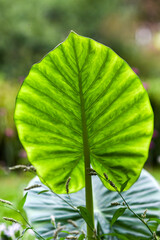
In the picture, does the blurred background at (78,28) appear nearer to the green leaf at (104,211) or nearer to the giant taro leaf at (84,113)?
the green leaf at (104,211)

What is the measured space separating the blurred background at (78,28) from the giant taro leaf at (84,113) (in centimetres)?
797

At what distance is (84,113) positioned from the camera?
477 millimetres

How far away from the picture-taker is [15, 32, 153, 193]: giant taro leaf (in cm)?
46

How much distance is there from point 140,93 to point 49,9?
11788mm

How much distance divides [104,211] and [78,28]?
11.1 metres

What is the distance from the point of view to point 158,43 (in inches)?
489

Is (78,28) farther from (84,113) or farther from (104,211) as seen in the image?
(84,113)

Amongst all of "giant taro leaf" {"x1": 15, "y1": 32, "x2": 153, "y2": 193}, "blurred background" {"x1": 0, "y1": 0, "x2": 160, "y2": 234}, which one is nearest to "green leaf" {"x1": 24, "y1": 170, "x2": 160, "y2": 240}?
"giant taro leaf" {"x1": 15, "y1": 32, "x2": 153, "y2": 193}

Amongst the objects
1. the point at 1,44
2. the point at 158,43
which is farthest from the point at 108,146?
the point at 158,43

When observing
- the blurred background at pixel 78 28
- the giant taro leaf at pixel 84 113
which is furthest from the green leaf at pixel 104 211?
the blurred background at pixel 78 28

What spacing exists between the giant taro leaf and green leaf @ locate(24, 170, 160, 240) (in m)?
0.17

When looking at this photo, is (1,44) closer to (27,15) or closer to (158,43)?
(27,15)

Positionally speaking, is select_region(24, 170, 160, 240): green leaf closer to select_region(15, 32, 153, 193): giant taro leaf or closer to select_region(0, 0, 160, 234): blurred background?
select_region(15, 32, 153, 193): giant taro leaf

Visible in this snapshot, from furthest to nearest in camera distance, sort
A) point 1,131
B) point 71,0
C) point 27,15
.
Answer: point 71,0 < point 27,15 < point 1,131
